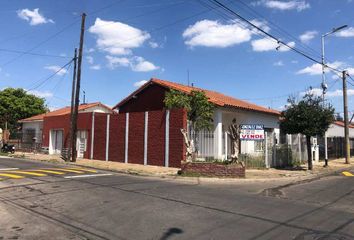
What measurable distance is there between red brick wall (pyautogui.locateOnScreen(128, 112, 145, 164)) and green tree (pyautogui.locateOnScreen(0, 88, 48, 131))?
3229cm

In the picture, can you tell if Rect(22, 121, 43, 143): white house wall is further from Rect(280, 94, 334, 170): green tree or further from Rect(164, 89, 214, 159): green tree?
Rect(280, 94, 334, 170): green tree

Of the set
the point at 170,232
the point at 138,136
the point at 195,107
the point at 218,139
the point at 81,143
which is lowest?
the point at 170,232

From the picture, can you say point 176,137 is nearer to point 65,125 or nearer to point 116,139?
point 116,139

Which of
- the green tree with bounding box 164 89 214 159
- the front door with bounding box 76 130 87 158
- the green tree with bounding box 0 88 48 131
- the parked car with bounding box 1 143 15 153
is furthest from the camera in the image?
the green tree with bounding box 0 88 48 131

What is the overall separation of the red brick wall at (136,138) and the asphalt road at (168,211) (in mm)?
10536

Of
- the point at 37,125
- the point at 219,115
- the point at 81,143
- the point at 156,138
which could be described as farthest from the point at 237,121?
the point at 37,125

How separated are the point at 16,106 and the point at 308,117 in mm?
43963

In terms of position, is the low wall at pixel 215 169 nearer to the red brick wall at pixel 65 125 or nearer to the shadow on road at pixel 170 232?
the shadow on road at pixel 170 232

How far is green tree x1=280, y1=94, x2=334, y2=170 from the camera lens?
73.0ft

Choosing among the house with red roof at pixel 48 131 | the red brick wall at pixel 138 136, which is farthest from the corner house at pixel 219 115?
the house with red roof at pixel 48 131

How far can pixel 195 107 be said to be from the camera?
72.4ft

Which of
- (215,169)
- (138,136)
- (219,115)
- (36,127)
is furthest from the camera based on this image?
(36,127)

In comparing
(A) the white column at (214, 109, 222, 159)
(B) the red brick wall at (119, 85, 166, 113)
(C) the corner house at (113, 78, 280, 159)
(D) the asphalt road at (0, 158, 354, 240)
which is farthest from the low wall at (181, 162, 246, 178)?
(B) the red brick wall at (119, 85, 166, 113)

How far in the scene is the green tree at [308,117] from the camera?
22250 millimetres
